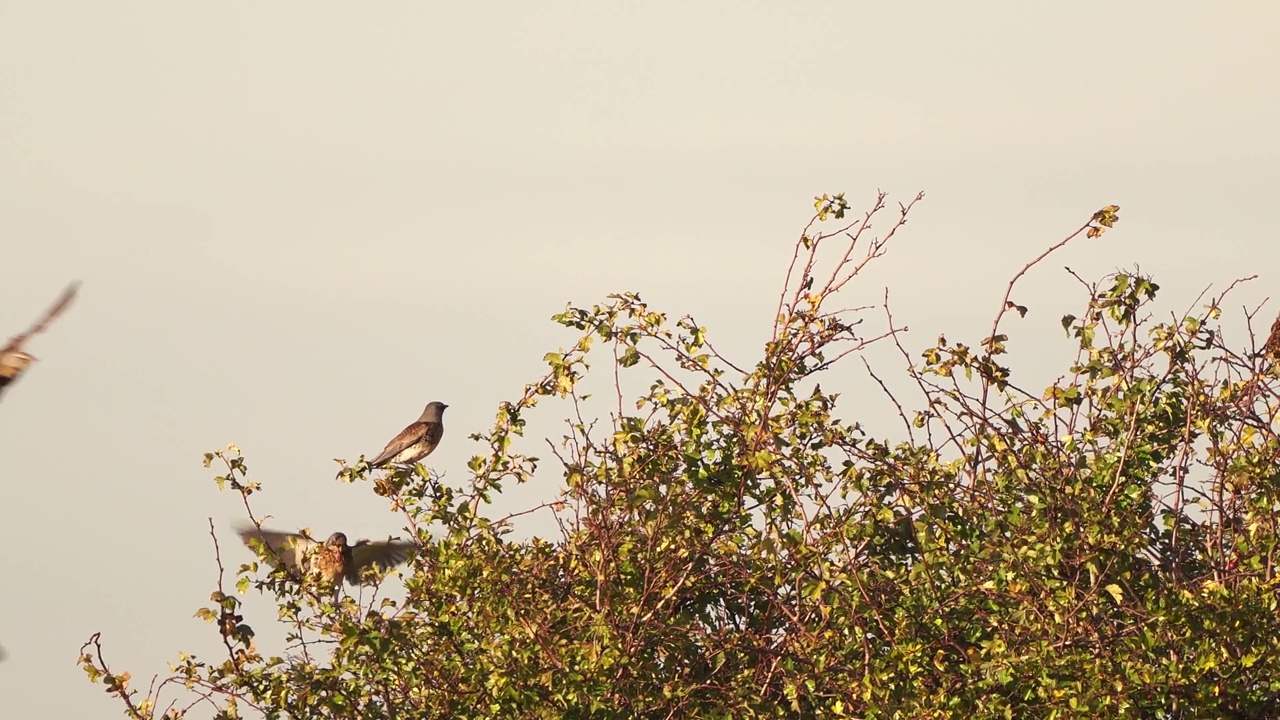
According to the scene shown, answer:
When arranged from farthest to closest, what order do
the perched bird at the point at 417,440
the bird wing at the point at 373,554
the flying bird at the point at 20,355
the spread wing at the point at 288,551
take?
the perched bird at the point at 417,440
the bird wing at the point at 373,554
the spread wing at the point at 288,551
the flying bird at the point at 20,355

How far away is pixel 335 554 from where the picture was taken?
40.6ft

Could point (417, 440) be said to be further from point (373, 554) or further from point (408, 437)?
point (373, 554)

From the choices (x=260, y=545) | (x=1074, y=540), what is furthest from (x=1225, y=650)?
(x=260, y=545)

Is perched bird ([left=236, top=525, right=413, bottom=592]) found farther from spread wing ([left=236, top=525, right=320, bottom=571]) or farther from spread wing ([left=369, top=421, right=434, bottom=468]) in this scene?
spread wing ([left=369, top=421, right=434, bottom=468])

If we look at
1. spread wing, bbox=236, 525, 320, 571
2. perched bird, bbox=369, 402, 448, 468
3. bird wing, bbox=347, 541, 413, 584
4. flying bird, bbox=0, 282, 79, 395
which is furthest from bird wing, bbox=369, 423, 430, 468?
flying bird, bbox=0, 282, 79, 395

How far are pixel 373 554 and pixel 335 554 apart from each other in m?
1.47

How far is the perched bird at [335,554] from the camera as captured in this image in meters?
9.53

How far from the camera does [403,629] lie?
9.42 meters

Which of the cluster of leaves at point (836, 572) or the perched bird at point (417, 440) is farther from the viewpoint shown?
the perched bird at point (417, 440)

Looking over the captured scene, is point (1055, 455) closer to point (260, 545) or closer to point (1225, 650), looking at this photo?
point (1225, 650)

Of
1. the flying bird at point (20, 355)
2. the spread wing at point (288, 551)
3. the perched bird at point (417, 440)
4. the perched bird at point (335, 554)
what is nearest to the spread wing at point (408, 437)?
the perched bird at point (417, 440)

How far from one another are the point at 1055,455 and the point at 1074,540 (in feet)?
2.30

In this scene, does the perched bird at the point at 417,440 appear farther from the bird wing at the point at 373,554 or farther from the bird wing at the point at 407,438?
the bird wing at the point at 373,554

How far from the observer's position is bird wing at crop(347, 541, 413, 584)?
13.5 meters
